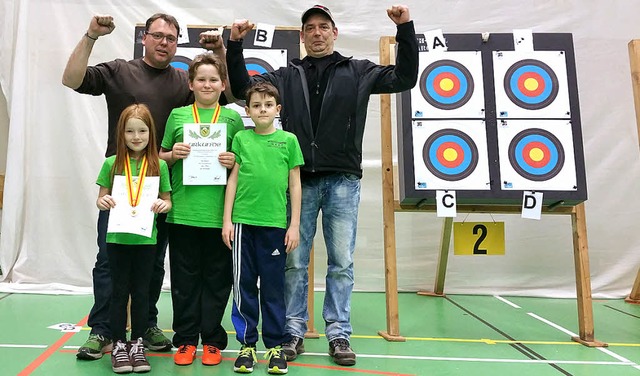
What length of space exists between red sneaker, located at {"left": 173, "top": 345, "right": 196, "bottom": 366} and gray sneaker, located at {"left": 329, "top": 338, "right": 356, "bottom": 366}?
52cm

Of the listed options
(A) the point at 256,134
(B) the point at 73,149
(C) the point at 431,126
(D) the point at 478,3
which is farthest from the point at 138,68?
(D) the point at 478,3

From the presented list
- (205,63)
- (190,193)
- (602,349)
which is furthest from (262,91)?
(602,349)

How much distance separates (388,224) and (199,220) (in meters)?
0.96

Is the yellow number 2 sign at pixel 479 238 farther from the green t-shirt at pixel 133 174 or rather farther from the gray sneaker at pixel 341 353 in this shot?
the green t-shirt at pixel 133 174

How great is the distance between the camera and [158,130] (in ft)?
6.51

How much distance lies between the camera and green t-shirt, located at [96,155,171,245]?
5.71 feet

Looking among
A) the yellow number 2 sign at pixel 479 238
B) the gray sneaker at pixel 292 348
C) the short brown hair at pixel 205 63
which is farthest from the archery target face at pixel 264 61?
the yellow number 2 sign at pixel 479 238

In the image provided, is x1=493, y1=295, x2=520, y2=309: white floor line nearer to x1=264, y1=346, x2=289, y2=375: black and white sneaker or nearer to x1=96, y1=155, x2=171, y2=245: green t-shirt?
x1=264, y1=346, x2=289, y2=375: black and white sneaker

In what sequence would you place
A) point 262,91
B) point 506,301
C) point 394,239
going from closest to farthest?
point 262,91
point 394,239
point 506,301

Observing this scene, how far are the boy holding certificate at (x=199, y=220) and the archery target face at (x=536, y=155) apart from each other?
4.49 feet

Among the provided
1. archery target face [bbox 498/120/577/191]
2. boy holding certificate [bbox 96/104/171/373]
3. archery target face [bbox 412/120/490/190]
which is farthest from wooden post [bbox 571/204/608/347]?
boy holding certificate [bbox 96/104/171/373]

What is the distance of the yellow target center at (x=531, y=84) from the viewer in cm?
253

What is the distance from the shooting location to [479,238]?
104 inches

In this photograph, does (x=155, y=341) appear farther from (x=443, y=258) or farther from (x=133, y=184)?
(x=443, y=258)
